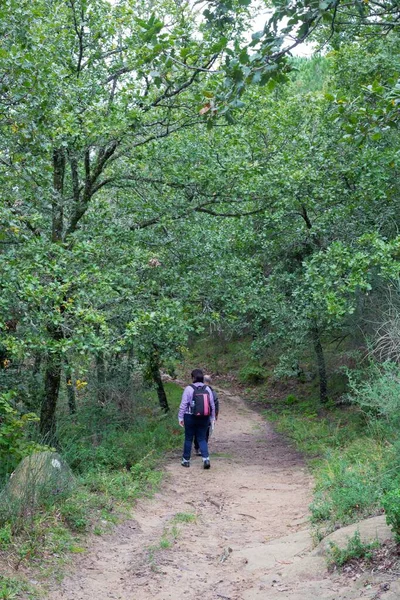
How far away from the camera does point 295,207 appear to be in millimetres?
12828

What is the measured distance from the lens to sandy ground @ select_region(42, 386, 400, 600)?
549cm

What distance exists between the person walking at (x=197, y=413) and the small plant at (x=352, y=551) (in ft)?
15.3

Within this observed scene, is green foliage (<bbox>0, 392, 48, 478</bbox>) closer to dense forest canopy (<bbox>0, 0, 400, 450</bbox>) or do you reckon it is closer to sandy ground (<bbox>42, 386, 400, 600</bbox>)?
dense forest canopy (<bbox>0, 0, 400, 450</bbox>)

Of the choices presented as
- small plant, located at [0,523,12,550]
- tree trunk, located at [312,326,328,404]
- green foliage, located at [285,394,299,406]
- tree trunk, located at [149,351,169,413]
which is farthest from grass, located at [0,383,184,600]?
green foliage, located at [285,394,299,406]

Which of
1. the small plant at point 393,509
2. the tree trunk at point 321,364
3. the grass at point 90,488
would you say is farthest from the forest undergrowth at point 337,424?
the grass at point 90,488

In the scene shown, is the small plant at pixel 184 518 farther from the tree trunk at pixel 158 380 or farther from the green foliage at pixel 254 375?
the green foliage at pixel 254 375

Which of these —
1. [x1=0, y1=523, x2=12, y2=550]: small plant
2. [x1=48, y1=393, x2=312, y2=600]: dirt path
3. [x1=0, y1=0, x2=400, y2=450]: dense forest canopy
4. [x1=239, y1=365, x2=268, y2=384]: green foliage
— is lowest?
[x1=48, y1=393, x2=312, y2=600]: dirt path

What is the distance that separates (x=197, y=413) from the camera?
10008 millimetres

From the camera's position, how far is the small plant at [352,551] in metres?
5.29

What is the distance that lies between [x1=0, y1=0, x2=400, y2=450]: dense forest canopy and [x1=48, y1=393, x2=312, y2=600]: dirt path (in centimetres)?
199

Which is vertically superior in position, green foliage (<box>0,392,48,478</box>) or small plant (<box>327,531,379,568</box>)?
green foliage (<box>0,392,48,478</box>)

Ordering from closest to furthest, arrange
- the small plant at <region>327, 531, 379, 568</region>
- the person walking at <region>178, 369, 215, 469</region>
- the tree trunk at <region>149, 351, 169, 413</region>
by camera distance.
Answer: the small plant at <region>327, 531, 379, 568</region>
the person walking at <region>178, 369, 215, 469</region>
the tree trunk at <region>149, 351, 169, 413</region>

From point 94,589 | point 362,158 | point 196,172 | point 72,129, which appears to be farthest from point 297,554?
point 362,158

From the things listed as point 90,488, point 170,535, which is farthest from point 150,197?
point 170,535
